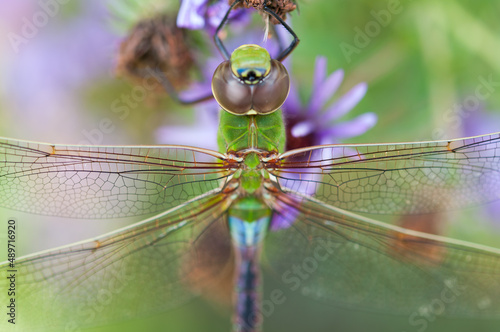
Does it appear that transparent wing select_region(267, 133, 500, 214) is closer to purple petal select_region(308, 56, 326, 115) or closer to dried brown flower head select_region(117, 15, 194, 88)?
purple petal select_region(308, 56, 326, 115)

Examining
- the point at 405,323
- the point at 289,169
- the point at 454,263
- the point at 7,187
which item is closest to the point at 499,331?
the point at 405,323

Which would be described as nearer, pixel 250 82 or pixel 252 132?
pixel 250 82

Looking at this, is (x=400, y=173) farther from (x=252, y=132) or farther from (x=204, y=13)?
(x=204, y=13)

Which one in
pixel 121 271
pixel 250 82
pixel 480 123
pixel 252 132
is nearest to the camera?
pixel 250 82

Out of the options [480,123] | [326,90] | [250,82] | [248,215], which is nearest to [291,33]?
[250,82]

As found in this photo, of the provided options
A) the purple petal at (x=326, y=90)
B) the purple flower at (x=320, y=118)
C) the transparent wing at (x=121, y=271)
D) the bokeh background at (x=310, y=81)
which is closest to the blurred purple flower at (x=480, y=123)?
the bokeh background at (x=310, y=81)

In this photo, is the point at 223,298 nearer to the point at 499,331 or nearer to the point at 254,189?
the point at 254,189

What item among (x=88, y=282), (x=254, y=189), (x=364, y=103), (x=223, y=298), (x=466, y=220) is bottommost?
(x=223, y=298)
